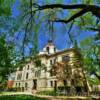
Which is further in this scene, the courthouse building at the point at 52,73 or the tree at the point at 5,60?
the courthouse building at the point at 52,73

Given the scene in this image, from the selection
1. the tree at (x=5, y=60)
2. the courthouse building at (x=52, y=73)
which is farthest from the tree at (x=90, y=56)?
the tree at (x=5, y=60)

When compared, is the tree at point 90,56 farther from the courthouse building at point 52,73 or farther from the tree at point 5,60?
the tree at point 5,60

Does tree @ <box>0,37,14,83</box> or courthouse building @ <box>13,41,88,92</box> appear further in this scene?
courthouse building @ <box>13,41,88,92</box>

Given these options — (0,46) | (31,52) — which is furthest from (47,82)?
(31,52)

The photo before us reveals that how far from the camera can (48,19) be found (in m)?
12.8

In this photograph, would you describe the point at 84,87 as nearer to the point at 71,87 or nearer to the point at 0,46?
the point at 71,87

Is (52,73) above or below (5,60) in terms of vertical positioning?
above

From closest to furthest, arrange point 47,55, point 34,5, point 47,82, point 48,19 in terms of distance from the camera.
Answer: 1. point 34,5
2. point 48,19
3. point 47,82
4. point 47,55

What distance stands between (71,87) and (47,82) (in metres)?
13.8

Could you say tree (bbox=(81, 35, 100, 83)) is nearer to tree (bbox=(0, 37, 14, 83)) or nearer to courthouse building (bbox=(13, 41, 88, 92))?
courthouse building (bbox=(13, 41, 88, 92))

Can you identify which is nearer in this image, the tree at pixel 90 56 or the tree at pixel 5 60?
the tree at pixel 5 60

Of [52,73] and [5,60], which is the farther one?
[52,73]

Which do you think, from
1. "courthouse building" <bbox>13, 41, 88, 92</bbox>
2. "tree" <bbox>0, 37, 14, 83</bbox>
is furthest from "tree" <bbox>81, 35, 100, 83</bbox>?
"tree" <bbox>0, 37, 14, 83</bbox>

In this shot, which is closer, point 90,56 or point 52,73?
point 90,56
